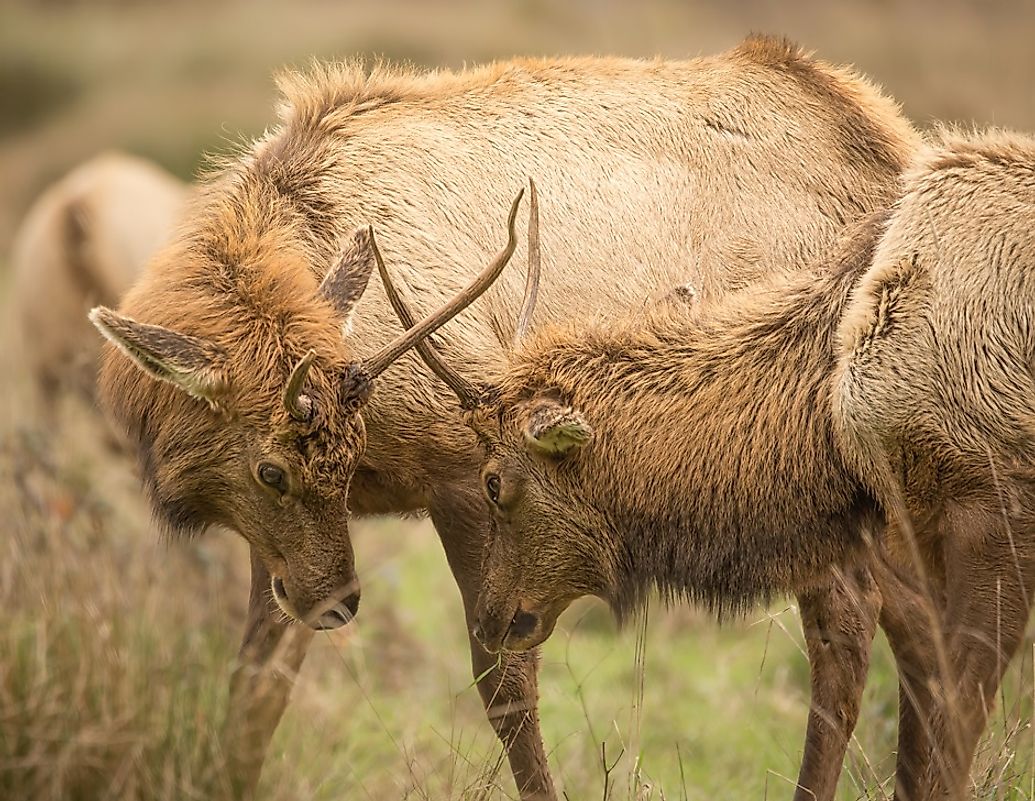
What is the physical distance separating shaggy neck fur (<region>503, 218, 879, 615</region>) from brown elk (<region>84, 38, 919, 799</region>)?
409mm

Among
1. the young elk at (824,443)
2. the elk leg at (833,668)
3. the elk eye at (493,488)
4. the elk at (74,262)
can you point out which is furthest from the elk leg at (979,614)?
the elk at (74,262)

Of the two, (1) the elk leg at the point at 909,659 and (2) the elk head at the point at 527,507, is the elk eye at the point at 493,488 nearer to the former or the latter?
(2) the elk head at the point at 527,507

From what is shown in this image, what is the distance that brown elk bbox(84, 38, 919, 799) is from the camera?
504 centimetres

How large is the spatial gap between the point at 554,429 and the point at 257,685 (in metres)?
1.73

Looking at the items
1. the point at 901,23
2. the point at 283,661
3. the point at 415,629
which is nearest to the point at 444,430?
the point at 283,661

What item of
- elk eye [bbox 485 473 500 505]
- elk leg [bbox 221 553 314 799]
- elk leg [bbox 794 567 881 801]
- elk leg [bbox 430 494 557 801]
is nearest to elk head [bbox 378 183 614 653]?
elk eye [bbox 485 473 500 505]

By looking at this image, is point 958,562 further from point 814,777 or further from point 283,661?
point 283,661

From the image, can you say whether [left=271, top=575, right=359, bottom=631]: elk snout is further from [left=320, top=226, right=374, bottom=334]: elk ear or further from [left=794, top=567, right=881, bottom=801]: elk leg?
[left=794, top=567, right=881, bottom=801]: elk leg

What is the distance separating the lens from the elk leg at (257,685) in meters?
5.29

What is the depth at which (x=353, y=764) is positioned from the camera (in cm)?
626

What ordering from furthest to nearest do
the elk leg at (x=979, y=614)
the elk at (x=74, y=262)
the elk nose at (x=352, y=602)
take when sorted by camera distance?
the elk at (x=74, y=262) < the elk nose at (x=352, y=602) < the elk leg at (x=979, y=614)

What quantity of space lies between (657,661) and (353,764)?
2.38 meters

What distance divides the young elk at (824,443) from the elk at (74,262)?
5.90 meters

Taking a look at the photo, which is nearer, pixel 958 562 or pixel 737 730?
pixel 958 562
